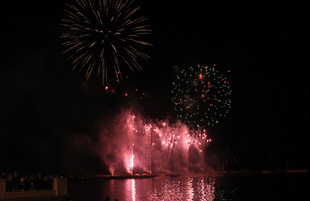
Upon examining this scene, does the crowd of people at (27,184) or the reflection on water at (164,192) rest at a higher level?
the crowd of people at (27,184)

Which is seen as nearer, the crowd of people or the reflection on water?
the crowd of people

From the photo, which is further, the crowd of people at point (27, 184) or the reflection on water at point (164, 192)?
the reflection on water at point (164, 192)

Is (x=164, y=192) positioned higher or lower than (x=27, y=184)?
lower

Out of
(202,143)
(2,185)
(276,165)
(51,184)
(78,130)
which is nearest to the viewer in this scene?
(2,185)

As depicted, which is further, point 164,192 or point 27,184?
point 164,192

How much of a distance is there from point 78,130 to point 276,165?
3723 cm

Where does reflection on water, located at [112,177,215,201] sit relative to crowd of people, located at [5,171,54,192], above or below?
below

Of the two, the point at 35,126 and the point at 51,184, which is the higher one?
the point at 35,126

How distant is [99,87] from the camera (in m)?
50.6

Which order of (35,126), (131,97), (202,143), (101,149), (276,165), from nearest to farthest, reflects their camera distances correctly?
1. (35,126)
2. (101,149)
3. (131,97)
4. (202,143)
5. (276,165)

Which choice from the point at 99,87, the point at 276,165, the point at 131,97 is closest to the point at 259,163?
the point at 276,165

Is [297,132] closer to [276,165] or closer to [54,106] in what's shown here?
[276,165]

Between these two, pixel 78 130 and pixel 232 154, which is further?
pixel 232 154

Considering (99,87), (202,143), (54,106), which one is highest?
(99,87)
